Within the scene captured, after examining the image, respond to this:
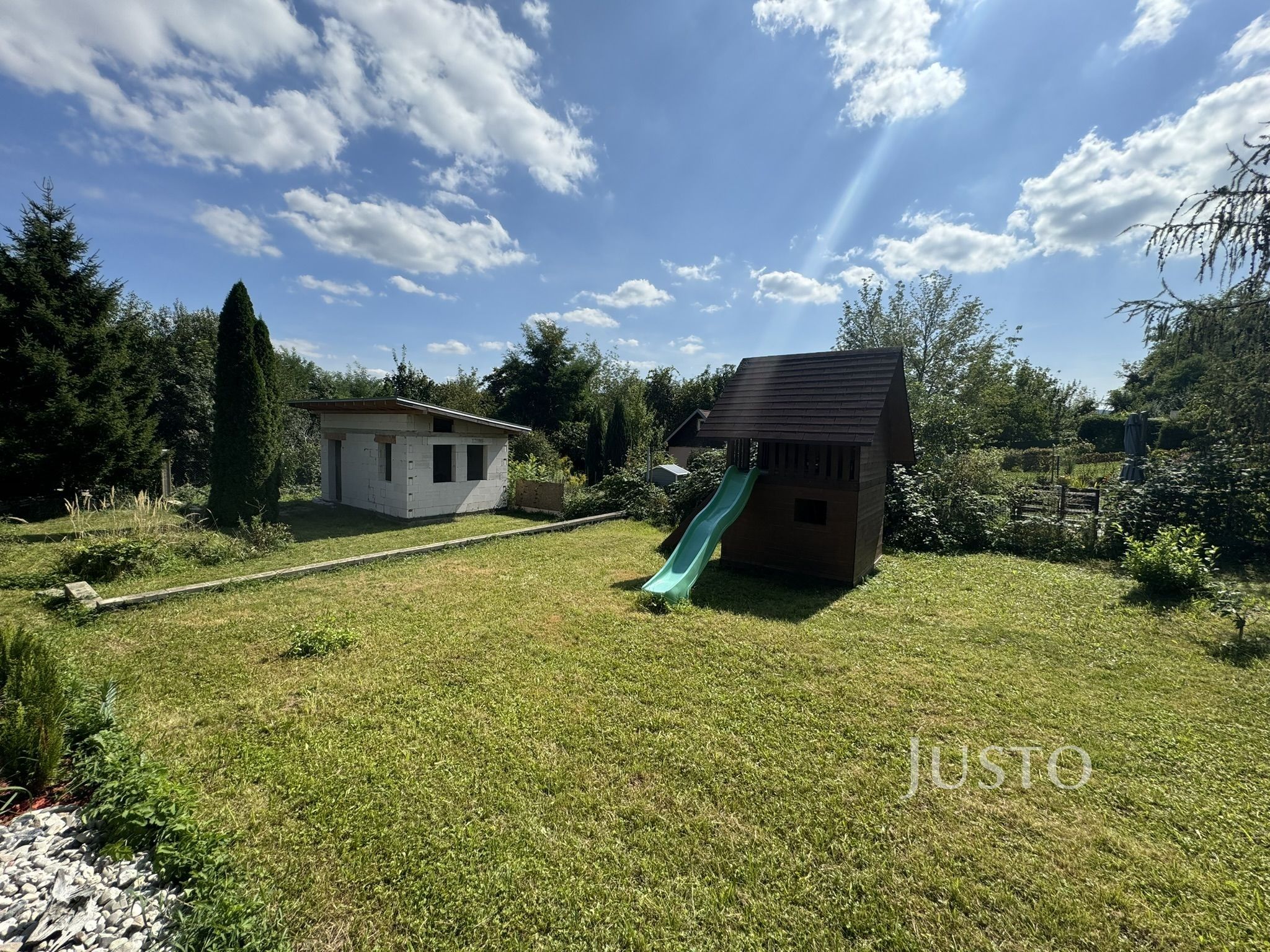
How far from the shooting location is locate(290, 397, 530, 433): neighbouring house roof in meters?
11.7

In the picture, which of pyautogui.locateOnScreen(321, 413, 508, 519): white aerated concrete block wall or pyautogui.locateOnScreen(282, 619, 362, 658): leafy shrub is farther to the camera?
pyautogui.locateOnScreen(321, 413, 508, 519): white aerated concrete block wall

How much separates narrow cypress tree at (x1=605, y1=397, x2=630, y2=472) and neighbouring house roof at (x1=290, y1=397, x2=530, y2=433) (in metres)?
4.41

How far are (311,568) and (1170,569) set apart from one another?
43.2ft

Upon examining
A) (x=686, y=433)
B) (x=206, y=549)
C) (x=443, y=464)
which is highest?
(x=686, y=433)

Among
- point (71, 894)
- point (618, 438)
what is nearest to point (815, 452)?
point (71, 894)

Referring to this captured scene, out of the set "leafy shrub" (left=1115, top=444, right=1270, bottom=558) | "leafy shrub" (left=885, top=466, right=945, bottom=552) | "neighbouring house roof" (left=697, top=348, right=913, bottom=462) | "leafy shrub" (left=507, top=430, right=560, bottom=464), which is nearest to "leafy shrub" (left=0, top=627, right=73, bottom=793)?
"neighbouring house roof" (left=697, top=348, right=913, bottom=462)

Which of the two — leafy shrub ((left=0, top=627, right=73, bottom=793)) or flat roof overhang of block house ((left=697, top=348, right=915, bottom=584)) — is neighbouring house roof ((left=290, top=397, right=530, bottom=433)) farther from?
leafy shrub ((left=0, top=627, right=73, bottom=793))

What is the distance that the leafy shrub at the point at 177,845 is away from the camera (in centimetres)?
208

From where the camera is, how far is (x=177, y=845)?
2467mm

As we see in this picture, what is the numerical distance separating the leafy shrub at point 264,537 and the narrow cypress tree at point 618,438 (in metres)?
10.8

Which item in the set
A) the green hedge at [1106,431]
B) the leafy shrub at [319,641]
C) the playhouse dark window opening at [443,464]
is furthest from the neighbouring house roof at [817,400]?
the green hedge at [1106,431]

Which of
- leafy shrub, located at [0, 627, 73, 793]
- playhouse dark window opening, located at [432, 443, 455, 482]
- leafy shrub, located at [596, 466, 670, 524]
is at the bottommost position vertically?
leafy shrub, located at [0, 627, 73, 793]

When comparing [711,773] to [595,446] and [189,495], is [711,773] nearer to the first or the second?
[595,446]

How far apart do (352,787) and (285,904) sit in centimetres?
82
